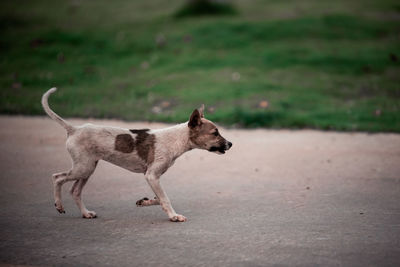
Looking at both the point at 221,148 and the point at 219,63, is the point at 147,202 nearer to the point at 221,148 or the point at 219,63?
the point at 221,148

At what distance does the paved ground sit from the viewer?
5.41 metres

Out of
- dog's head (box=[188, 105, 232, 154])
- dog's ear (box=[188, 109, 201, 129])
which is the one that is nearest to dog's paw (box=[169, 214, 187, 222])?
dog's head (box=[188, 105, 232, 154])

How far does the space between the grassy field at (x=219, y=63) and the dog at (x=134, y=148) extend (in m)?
7.49

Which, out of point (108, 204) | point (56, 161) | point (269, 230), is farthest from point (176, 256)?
point (56, 161)

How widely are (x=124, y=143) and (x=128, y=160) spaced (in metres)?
0.24

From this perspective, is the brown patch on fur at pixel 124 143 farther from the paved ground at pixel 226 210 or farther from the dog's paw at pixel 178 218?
the dog's paw at pixel 178 218

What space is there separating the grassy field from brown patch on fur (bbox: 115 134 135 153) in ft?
25.4

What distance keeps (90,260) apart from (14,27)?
2447 centimetres

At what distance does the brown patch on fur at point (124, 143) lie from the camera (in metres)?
6.86

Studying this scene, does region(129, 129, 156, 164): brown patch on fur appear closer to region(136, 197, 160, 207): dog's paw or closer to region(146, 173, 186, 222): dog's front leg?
region(146, 173, 186, 222): dog's front leg

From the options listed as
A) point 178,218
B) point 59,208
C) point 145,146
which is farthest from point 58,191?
point 178,218

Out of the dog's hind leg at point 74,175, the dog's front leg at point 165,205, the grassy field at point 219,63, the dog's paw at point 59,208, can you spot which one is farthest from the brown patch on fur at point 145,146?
the grassy field at point 219,63

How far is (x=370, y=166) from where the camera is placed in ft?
32.5

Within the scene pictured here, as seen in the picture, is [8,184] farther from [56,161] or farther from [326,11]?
[326,11]
